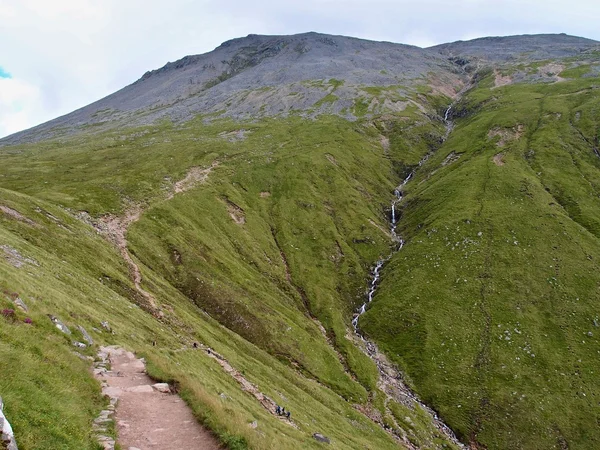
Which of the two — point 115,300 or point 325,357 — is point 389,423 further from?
point 115,300

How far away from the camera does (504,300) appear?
87188 mm

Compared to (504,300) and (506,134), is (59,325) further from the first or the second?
(506,134)

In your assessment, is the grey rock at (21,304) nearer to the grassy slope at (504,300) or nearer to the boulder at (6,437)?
the boulder at (6,437)

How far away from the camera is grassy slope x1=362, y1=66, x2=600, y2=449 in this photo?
6681 cm

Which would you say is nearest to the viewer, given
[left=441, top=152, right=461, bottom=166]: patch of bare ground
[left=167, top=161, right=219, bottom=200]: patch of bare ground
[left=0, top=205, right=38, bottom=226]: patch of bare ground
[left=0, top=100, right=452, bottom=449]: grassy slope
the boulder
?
the boulder

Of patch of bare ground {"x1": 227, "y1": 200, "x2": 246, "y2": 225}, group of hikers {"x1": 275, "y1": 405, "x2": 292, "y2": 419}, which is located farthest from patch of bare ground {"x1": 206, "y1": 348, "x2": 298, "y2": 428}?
patch of bare ground {"x1": 227, "y1": 200, "x2": 246, "y2": 225}

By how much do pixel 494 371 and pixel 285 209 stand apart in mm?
75600

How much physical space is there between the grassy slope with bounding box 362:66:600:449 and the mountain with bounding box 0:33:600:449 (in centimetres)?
43

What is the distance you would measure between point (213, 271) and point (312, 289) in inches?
1098

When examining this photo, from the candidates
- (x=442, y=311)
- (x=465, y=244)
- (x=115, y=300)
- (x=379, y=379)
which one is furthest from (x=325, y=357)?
(x=465, y=244)

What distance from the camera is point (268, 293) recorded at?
8512 cm

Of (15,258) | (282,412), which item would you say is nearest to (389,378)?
(282,412)

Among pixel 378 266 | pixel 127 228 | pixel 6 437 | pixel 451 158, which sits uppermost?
pixel 451 158

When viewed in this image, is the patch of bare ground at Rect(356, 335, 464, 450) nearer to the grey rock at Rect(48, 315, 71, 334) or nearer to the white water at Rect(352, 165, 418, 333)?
the white water at Rect(352, 165, 418, 333)
